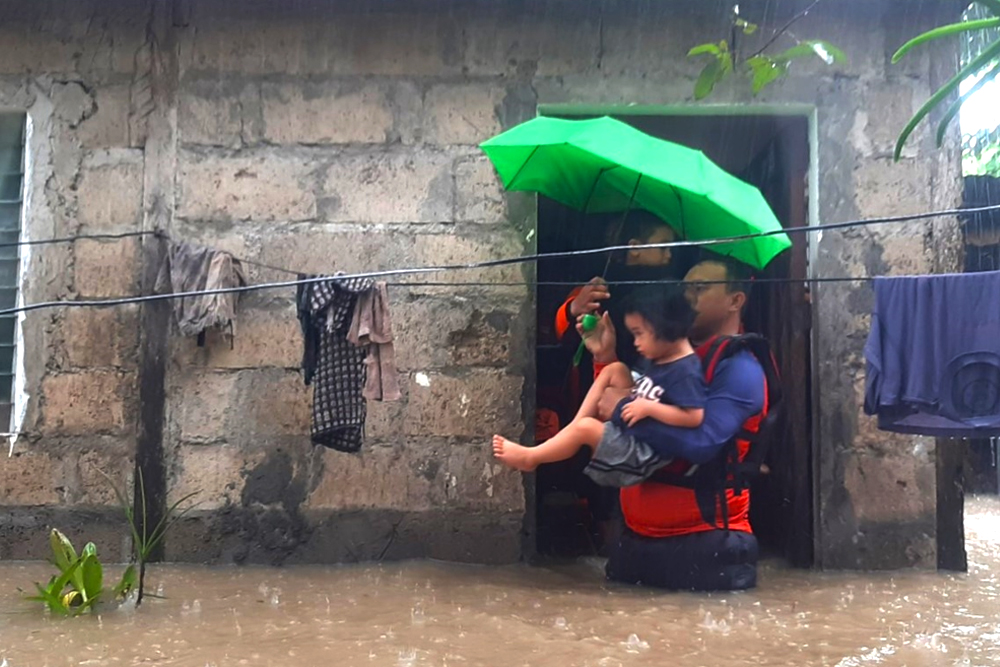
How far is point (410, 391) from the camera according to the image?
4.32 m

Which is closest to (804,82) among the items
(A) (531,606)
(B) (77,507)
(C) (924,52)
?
(C) (924,52)

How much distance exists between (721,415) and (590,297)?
728mm

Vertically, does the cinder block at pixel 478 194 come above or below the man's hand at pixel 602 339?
above

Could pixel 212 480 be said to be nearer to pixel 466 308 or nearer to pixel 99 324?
pixel 99 324

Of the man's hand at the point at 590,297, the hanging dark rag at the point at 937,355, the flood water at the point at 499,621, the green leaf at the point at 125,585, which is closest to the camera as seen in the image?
the flood water at the point at 499,621

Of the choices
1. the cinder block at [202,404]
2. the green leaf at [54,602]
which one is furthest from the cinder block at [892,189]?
the green leaf at [54,602]

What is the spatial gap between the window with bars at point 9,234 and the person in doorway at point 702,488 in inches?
112

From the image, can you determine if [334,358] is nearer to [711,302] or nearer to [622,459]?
[622,459]

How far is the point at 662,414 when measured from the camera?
3.58 metres

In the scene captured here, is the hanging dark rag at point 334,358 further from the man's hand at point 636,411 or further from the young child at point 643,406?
the man's hand at point 636,411

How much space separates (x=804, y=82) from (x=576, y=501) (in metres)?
2.62

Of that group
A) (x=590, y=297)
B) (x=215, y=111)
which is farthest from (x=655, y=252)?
(x=215, y=111)

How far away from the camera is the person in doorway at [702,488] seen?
3627mm

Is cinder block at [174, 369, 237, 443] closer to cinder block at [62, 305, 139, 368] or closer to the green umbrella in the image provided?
cinder block at [62, 305, 139, 368]
